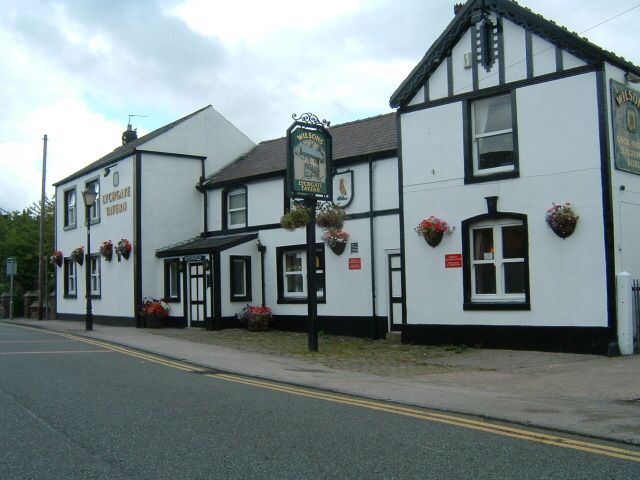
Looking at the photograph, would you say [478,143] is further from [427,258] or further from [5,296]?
[5,296]

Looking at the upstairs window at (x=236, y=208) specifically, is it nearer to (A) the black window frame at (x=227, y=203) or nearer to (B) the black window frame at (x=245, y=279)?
(A) the black window frame at (x=227, y=203)

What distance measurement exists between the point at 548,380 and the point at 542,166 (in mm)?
5449

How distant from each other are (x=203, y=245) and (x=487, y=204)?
38.1 ft

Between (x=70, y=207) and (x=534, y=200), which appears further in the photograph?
(x=70, y=207)

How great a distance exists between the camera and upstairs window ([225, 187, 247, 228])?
25.3 m

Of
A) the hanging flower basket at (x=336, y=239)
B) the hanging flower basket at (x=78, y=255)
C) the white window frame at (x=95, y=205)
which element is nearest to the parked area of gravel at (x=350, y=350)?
the hanging flower basket at (x=336, y=239)

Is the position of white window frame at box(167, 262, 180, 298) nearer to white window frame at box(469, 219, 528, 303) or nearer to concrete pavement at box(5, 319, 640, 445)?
concrete pavement at box(5, 319, 640, 445)

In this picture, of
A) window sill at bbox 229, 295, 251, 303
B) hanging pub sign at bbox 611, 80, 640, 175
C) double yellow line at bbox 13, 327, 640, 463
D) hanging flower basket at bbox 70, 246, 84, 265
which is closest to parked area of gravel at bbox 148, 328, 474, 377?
window sill at bbox 229, 295, 251, 303

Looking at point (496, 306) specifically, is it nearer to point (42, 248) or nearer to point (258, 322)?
point (258, 322)

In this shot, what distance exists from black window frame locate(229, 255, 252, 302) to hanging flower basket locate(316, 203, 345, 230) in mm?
4882

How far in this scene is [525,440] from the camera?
729cm

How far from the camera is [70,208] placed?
32969 mm

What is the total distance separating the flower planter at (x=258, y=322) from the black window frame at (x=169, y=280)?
4.00 metres

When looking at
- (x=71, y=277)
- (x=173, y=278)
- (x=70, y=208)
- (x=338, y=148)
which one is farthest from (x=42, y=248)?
(x=338, y=148)
